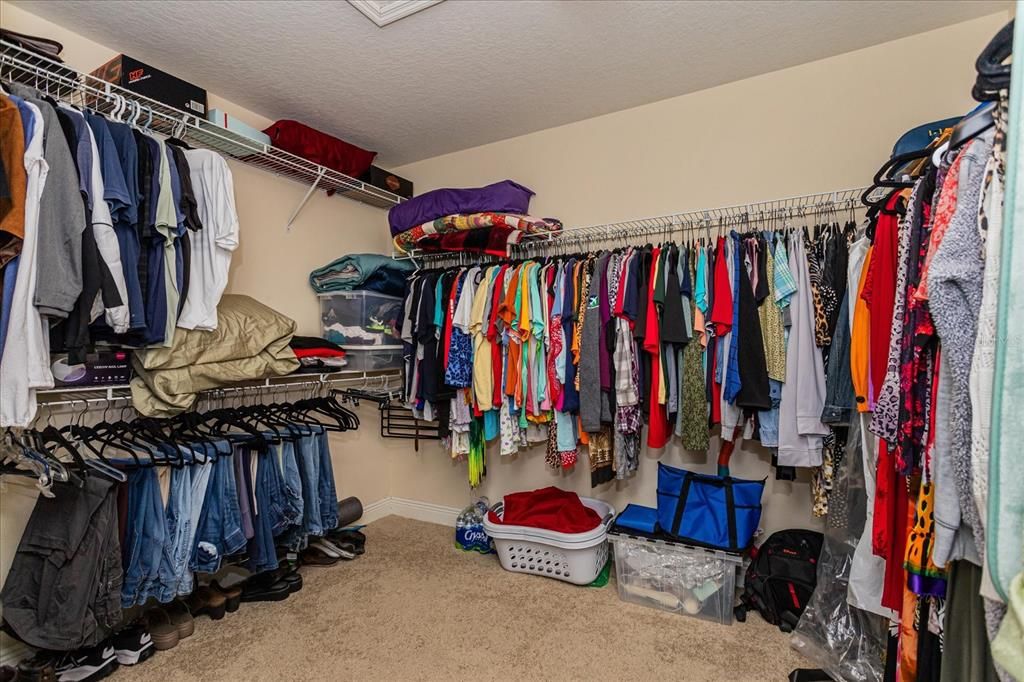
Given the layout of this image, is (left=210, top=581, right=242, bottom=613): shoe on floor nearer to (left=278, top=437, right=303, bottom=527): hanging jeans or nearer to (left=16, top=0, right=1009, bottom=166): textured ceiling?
(left=278, top=437, right=303, bottom=527): hanging jeans

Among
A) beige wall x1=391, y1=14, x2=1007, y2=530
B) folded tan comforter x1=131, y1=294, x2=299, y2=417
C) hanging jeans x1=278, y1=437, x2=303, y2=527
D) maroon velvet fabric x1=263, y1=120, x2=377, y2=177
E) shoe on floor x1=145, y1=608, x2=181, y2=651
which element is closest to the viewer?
folded tan comforter x1=131, y1=294, x2=299, y2=417

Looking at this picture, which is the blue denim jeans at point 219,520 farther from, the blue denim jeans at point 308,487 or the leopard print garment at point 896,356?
the leopard print garment at point 896,356

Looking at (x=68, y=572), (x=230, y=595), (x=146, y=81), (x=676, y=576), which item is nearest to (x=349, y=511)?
(x=230, y=595)

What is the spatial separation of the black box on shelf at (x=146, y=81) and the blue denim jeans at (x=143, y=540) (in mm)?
1432

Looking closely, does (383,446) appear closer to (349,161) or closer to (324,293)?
(324,293)

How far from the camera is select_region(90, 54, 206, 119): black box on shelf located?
5.98 feet

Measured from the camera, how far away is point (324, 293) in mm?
2844

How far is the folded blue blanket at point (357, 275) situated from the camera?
2.75m

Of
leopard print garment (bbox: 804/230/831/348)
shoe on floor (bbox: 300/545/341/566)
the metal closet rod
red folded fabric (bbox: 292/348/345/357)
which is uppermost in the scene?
leopard print garment (bbox: 804/230/831/348)

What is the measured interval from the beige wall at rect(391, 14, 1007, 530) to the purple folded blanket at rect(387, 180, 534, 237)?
265mm

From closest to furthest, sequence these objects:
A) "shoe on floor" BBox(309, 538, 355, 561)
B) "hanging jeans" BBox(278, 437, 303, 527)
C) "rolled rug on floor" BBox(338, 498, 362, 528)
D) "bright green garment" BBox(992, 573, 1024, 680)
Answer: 1. "bright green garment" BBox(992, 573, 1024, 680)
2. "hanging jeans" BBox(278, 437, 303, 527)
3. "shoe on floor" BBox(309, 538, 355, 561)
4. "rolled rug on floor" BBox(338, 498, 362, 528)

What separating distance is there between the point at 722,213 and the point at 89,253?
2.55 m

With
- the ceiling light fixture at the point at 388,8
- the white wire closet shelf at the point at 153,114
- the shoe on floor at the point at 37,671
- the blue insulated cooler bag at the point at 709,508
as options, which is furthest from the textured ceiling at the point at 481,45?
the shoe on floor at the point at 37,671

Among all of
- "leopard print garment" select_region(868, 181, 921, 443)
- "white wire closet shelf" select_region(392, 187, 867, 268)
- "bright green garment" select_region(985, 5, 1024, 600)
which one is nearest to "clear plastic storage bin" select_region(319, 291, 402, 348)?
"white wire closet shelf" select_region(392, 187, 867, 268)
